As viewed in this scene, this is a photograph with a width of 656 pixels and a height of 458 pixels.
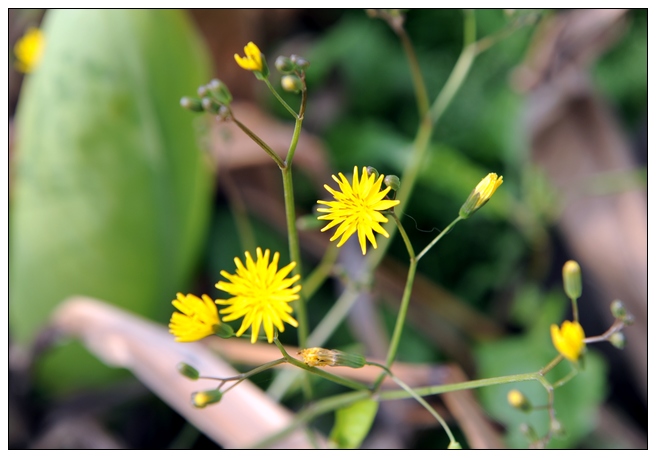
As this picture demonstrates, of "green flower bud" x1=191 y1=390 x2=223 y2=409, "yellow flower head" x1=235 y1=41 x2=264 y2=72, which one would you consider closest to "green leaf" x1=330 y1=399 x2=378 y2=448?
"green flower bud" x1=191 y1=390 x2=223 y2=409

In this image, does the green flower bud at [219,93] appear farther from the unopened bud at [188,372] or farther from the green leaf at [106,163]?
the green leaf at [106,163]

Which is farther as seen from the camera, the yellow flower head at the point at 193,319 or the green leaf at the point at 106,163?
the green leaf at the point at 106,163

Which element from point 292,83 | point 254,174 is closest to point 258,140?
point 292,83

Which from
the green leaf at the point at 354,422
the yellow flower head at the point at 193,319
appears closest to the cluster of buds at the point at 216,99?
the yellow flower head at the point at 193,319

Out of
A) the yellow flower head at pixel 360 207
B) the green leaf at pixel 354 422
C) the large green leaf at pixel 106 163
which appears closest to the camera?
the yellow flower head at pixel 360 207

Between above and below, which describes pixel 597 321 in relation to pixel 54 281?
above
